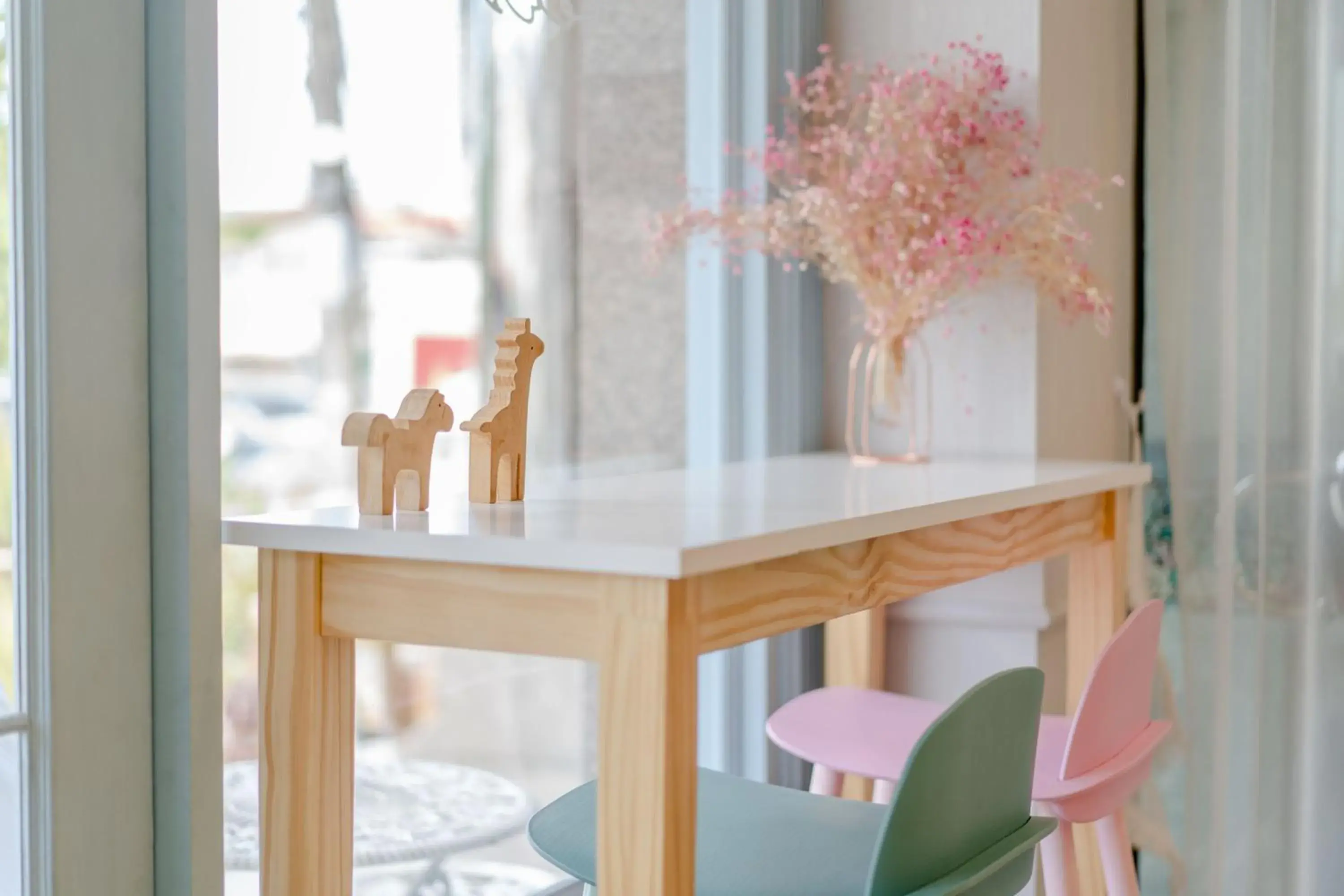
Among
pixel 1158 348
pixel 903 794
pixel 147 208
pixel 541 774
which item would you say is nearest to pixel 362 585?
pixel 147 208

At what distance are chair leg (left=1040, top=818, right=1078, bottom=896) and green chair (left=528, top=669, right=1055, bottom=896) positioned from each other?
0.24 meters

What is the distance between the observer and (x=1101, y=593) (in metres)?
2.05

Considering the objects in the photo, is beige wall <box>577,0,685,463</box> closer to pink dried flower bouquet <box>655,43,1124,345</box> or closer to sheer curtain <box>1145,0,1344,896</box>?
pink dried flower bouquet <box>655,43,1124,345</box>

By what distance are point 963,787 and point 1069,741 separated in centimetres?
41

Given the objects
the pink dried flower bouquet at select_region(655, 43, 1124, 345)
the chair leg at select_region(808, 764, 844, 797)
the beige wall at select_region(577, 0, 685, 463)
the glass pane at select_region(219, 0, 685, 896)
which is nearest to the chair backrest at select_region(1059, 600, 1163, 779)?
the chair leg at select_region(808, 764, 844, 797)

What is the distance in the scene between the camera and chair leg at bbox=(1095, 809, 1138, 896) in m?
1.74

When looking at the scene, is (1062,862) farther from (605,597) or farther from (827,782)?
(605,597)

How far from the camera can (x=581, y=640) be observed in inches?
45.3

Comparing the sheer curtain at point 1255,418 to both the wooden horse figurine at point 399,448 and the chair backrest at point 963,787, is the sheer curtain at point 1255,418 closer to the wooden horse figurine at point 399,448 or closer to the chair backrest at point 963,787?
the chair backrest at point 963,787

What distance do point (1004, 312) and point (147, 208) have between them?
1279mm

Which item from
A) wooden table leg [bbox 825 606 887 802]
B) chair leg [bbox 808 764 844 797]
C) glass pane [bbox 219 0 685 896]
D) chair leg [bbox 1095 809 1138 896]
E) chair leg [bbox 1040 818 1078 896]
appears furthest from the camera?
wooden table leg [bbox 825 606 887 802]

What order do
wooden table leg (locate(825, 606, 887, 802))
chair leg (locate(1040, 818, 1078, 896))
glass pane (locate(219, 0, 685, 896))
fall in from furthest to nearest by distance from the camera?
1. wooden table leg (locate(825, 606, 887, 802))
2. chair leg (locate(1040, 818, 1078, 896))
3. glass pane (locate(219, 0, 685, 896))

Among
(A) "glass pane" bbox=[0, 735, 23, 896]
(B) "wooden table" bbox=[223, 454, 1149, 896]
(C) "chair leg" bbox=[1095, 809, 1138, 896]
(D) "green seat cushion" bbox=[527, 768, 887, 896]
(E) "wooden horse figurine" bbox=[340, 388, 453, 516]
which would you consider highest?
(E) "wooden horse figurine" bbox=[340, 388, 453, 516]

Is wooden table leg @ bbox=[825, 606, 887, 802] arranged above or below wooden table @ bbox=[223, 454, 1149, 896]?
below
